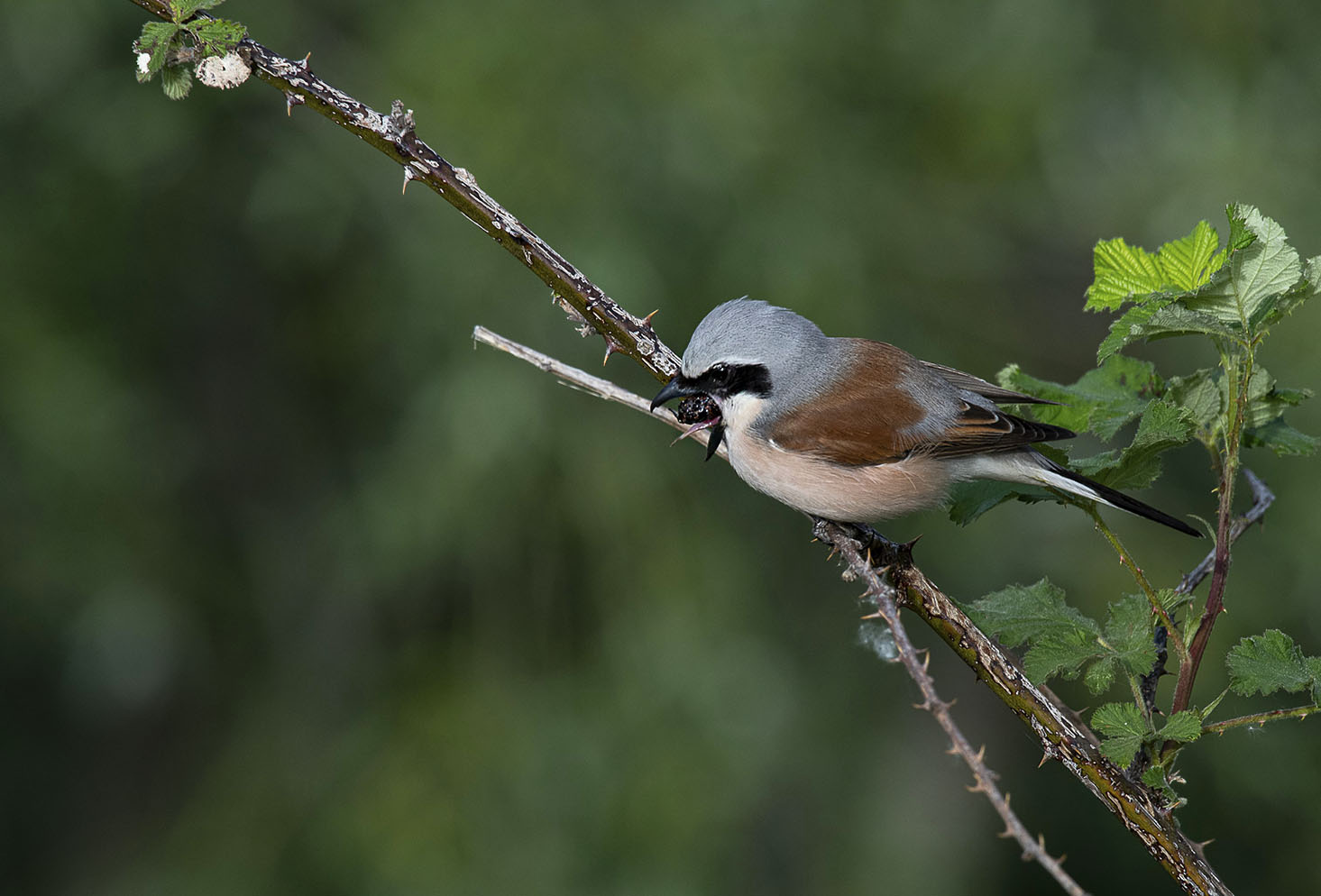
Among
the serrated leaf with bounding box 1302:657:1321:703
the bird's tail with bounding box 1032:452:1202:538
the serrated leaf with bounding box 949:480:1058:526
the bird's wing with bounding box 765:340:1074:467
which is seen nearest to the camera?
the serrated leaf with bounding box 1302:657:1321:703

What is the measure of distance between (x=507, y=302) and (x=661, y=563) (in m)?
1.48

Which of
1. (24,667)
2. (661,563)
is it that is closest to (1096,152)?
(661,563)

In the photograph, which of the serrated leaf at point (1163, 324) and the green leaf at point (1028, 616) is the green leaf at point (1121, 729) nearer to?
the green leaf at point (1028, 616)

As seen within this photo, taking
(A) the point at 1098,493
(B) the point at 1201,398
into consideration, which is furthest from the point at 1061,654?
(A) the point at 1098,493

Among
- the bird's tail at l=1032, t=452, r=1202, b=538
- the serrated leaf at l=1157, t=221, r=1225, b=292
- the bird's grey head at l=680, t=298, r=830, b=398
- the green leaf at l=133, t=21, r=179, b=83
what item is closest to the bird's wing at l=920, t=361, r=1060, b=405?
the bird's grey head at l=680, t=298, r=830, b=398

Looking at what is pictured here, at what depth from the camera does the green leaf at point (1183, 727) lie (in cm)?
140

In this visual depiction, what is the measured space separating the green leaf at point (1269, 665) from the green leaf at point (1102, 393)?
0.42m

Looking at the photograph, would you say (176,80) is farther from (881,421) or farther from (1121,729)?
(881,421)

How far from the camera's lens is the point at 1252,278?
1573 mm

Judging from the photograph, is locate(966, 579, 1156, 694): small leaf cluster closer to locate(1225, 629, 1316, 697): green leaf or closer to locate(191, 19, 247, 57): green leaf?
locate(1225, 629, 1316, 697): green leaf

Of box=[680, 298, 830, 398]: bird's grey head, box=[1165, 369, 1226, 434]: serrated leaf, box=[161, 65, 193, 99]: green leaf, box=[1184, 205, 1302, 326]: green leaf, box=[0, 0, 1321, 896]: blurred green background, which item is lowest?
box=[1165, 369, 1226, 434]: serrated leaf

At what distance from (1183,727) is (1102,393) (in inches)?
26.9

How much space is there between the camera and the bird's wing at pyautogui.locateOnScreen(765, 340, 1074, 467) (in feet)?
9.16

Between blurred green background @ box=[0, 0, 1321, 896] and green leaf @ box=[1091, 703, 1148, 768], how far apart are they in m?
3.99
